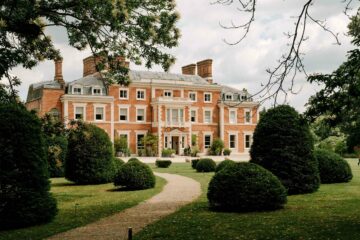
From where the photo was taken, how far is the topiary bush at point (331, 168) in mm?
20047

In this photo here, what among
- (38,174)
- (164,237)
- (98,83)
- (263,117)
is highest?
(98,83)

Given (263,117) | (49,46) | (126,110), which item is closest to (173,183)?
(263,117)

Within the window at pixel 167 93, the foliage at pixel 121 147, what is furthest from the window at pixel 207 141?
the foliage at pixel 121 147

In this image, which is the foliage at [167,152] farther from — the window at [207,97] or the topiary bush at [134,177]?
the topiary bush at [134,177]

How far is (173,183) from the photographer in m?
21.4

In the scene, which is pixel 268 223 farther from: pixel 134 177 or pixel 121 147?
pixel 121 147

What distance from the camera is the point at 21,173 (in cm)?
1048

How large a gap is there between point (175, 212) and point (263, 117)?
5653 millimetres

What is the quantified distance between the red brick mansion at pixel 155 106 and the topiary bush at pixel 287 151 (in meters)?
35.1

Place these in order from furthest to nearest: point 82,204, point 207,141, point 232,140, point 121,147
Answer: point 232,140 → point 207,141 → point 121,147 → point 82,204

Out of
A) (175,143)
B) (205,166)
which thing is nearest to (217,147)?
(175,143)

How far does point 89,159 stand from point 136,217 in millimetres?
10555

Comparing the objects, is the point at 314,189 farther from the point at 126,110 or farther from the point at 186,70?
the point at 186,70

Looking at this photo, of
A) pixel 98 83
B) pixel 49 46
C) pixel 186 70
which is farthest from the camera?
pixel 186 70
